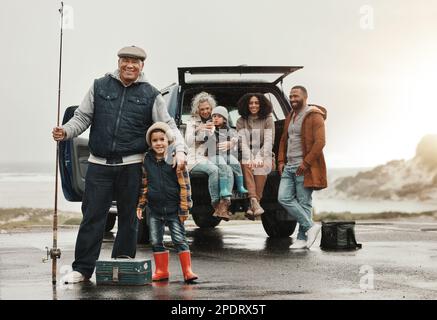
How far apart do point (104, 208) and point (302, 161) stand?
3.71 meters

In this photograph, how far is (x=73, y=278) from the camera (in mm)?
7969

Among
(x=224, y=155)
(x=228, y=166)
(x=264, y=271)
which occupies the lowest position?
(x=264, y=271)

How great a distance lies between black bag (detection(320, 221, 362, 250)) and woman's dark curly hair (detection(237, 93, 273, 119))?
5.22 feet

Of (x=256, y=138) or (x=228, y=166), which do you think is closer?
(x=228, y=166)

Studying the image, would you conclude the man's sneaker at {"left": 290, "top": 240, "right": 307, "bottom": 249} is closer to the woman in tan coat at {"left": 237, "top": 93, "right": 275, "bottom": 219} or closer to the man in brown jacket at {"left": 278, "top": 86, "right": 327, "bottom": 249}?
the man in brown jacket at {"left": 278, "top": 86, "right": 327, "bottom": 249}

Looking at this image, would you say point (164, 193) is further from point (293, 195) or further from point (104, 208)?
point (293, 195)

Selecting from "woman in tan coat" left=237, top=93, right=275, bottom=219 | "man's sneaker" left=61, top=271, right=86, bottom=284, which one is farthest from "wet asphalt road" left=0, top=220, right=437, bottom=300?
"woman in tan coat" left=237, top=93, right=275, bottom=219

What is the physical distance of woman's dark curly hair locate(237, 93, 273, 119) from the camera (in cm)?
1150

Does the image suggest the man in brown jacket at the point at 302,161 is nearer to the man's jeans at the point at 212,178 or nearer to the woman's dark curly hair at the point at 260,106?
the woman's dark curly hair at the point at 260,106

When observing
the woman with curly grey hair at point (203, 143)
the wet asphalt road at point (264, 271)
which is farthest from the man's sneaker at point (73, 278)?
the woman with curly grey hair at point (203, 143)

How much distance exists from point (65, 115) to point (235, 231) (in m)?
5.11

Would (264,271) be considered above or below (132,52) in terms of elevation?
below

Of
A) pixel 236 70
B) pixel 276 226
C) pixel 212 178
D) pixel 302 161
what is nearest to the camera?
pixel 212 178

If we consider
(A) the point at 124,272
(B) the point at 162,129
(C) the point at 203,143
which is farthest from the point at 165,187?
(C) the point at 203,143
